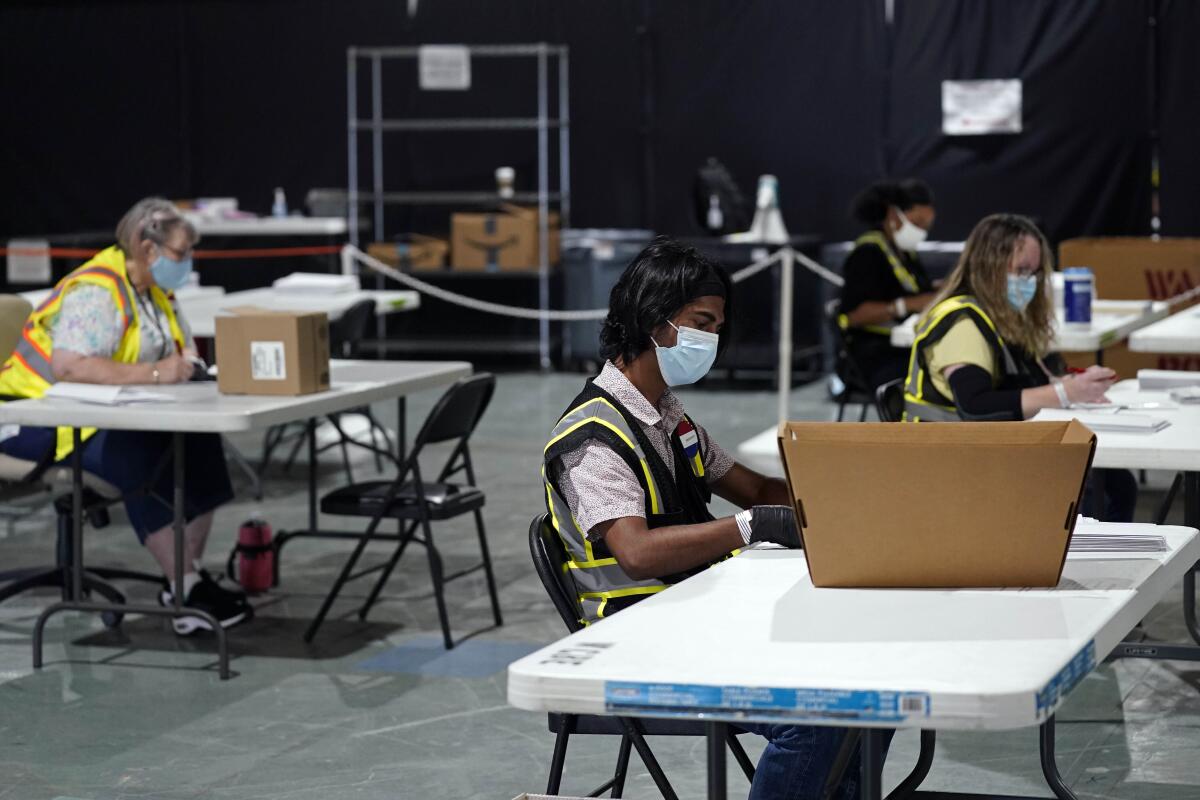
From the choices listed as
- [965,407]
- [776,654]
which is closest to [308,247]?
Answer: [965,407]

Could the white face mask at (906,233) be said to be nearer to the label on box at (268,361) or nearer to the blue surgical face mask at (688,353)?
the label on box at (268,361)

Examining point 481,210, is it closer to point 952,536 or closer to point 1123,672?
point 1123,672

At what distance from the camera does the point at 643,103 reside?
11500 millimetres

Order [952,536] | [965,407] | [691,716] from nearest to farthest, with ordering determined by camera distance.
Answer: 1. [691,716]
2. [952,536]
3. [965,407]

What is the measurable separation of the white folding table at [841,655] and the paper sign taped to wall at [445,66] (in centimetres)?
956

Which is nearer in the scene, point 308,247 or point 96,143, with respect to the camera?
point 308,247

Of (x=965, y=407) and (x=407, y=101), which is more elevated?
(x=407, y=101)

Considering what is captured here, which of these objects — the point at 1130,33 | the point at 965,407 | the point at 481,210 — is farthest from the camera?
the point at 481,210

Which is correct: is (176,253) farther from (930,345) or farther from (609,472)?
(609,472)

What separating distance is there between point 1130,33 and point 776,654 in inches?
361

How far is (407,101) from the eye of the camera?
1220 centimetres

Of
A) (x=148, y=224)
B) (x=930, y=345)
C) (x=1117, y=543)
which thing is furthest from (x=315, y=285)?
(x=1117, y=543)

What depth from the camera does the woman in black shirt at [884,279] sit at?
7.12 metres

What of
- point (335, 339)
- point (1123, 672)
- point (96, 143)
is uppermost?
point (96, 143)
